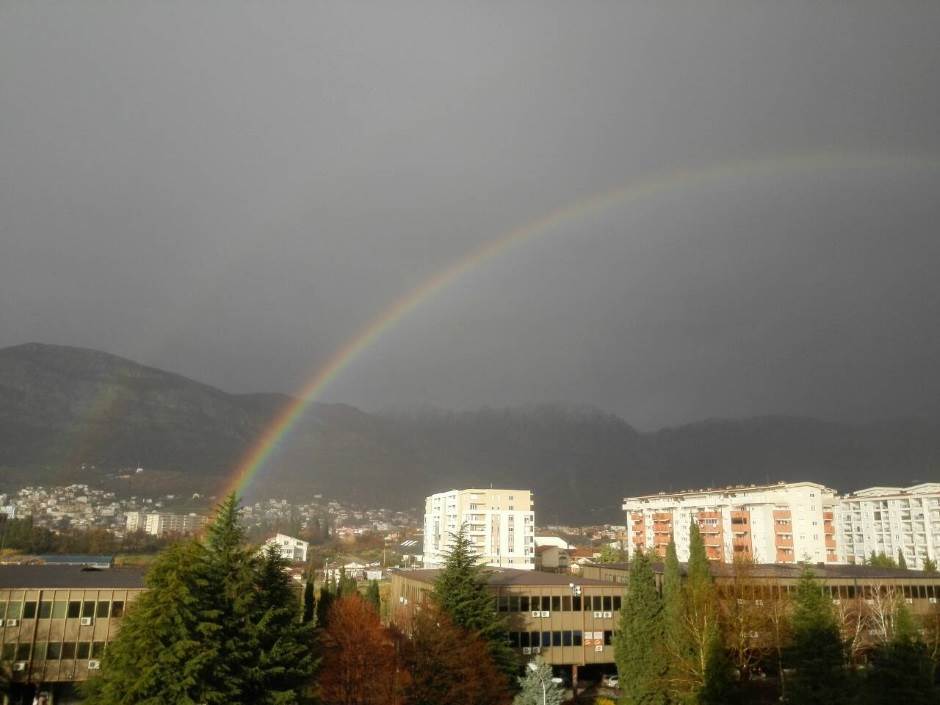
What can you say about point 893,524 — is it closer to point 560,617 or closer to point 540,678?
point 560,617

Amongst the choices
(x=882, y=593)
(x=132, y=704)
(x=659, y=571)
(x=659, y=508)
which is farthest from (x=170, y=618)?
(x=659, y=508)

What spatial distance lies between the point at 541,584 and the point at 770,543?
56.1 metres

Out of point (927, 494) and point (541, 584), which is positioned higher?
point (927, 494)

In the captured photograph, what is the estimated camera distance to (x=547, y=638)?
41125 mm

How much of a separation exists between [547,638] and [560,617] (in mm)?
1403

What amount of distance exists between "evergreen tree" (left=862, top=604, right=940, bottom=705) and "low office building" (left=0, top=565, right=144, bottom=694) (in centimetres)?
3195

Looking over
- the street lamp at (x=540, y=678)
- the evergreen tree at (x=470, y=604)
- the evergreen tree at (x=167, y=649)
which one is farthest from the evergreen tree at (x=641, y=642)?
the evergreen tree at (x=167, y=649)

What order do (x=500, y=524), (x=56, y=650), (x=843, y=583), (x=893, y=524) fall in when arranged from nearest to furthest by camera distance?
(x=56, y=650) < (x=843, y=583) < (x=500, y=524) < (x=893, y=524)

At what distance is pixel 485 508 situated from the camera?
94500mm

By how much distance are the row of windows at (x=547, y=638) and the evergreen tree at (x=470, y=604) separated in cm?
588

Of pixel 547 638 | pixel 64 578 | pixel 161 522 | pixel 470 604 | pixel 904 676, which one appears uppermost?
pixel 161 522

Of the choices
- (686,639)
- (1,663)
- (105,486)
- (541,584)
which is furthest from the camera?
Result: (105,486)

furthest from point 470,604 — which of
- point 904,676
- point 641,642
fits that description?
point 904,676

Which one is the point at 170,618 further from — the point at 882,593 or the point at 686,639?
the point at 882,593
